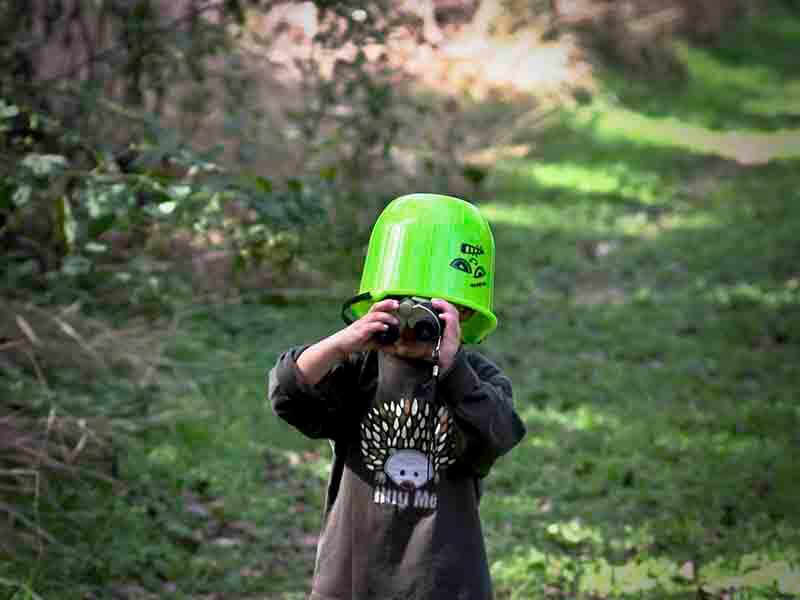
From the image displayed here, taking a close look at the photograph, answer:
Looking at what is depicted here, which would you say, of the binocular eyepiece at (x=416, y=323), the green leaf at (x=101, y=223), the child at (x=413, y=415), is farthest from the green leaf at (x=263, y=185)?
the binocular eyepiece at (x=416, y=323)

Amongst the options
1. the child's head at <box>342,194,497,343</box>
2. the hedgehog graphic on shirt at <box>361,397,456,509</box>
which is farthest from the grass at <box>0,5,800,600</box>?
the child's head at <box>342,194,497,343</box>

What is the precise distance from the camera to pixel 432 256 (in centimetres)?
286

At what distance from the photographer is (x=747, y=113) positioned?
14.6m

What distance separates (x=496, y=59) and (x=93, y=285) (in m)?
8.39

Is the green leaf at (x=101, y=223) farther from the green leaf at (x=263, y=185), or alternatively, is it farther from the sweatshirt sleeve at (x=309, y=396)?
the sweatshirt sleeve at (x=309, y=396)

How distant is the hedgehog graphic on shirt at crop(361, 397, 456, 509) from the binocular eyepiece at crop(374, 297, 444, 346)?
0.24 metres

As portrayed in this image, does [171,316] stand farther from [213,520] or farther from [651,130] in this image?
[651,130]

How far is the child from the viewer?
9.37ft

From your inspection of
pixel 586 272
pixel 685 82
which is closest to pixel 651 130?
pixel 685 82

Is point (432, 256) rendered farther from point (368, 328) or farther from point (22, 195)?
point (22, 195)

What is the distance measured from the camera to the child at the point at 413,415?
9.37ft

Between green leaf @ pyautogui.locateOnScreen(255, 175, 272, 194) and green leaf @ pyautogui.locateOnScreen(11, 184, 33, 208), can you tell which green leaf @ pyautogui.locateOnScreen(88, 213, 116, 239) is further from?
green leaf @ pyautogui.locateOnScreen(255, 175, 272, 194)

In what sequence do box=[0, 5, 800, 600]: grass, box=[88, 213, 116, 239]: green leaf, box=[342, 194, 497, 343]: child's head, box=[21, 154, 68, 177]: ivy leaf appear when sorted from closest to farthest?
box=[342, 194, 497, 343]: child's head, box=[21, 154, 68, 177]: ivy leaf, box=[88, 213, 116, 239]: green leaf, box=[0, 5, 800, 600]: grass

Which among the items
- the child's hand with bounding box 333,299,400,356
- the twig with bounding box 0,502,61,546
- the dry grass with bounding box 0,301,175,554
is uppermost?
the child's hand with bounding box 333,299,400,356
